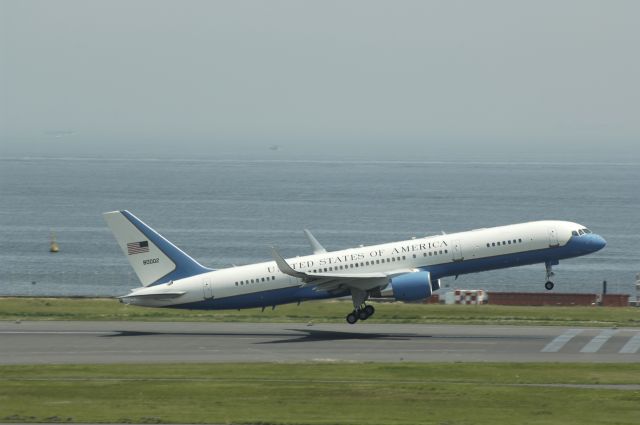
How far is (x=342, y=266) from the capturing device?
2473 inches

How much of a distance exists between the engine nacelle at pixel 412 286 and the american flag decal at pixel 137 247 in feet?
48.2

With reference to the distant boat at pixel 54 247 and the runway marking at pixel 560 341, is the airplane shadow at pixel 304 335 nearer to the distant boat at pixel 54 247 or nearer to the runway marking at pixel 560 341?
the runway marking at pixel 560 341

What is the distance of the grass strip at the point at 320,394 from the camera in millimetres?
37312

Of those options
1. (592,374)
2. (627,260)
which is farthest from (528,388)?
(627,260)

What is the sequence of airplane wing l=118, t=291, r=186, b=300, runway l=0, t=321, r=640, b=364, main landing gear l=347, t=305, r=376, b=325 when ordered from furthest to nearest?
main landing gear l=347, t=305, r=376, b=325 < airplane wing l=118, t=291, r=186, b=300 < runway l=0, t=321, r=640, b=364

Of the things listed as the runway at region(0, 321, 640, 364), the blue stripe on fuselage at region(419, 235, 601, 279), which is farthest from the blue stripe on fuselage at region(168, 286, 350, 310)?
the blue stripe on fuselage at region(419, 235, 601, 279)

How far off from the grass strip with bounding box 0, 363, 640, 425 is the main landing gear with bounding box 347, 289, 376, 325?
13.5 meters

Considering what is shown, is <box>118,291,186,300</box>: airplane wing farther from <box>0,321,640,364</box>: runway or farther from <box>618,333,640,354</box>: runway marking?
<box>618,333,640,354</box>: runway marking

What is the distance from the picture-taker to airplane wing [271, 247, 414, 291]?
60812mm

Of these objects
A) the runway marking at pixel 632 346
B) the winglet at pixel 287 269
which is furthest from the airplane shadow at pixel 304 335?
the runway marking at pixel 632 346

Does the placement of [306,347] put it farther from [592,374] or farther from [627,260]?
[627,260]

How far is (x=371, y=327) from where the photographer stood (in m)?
63.5

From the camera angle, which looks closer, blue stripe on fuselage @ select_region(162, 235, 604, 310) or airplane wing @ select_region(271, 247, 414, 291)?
airplane wing @ select_region(271, 247, 414, 291)

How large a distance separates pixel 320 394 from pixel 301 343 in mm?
15190
